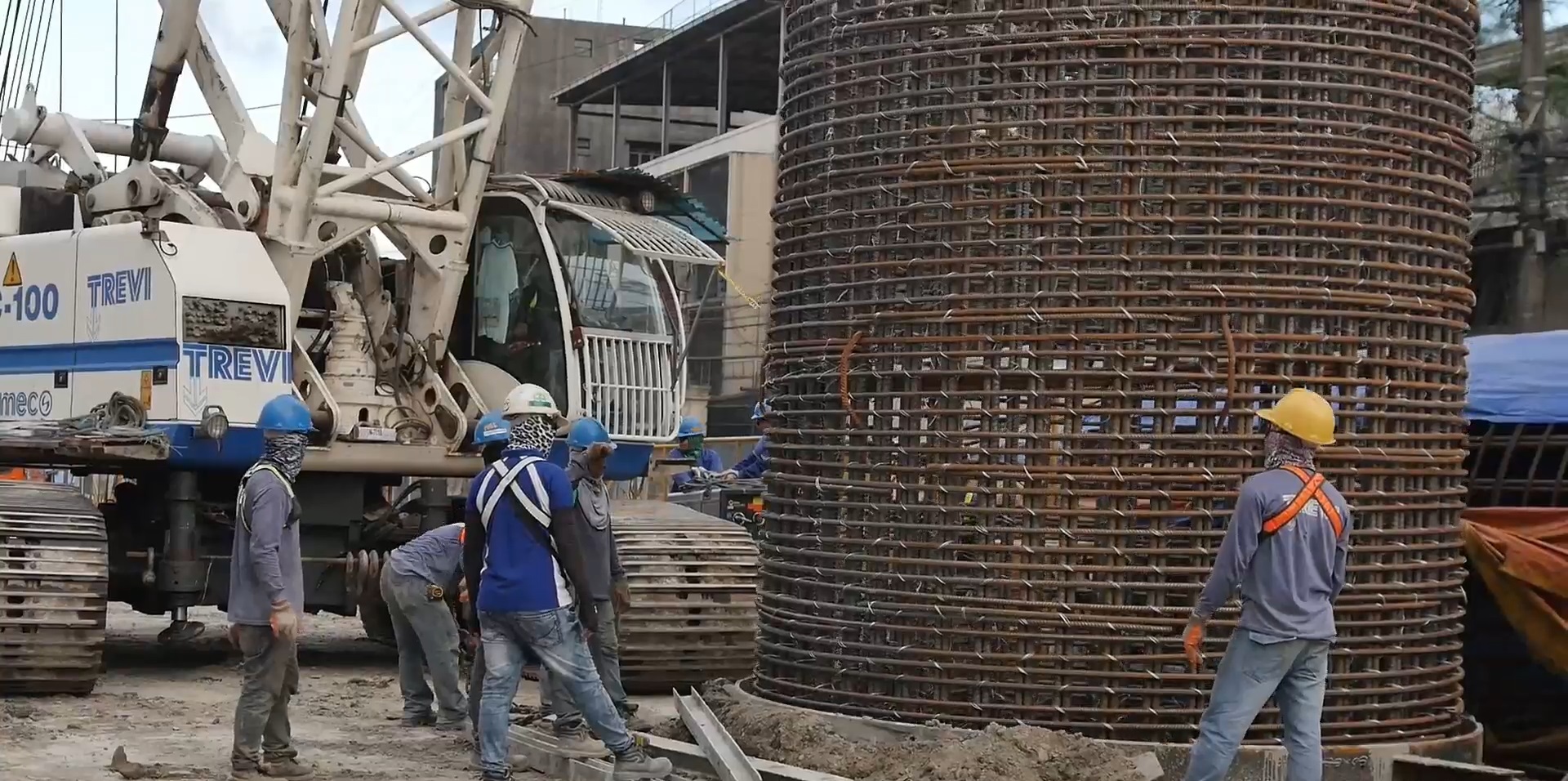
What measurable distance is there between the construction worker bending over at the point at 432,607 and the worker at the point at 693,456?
3351 millimetres

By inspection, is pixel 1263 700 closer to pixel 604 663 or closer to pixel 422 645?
pixel 604 663

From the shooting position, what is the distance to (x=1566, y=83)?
17.8 metres

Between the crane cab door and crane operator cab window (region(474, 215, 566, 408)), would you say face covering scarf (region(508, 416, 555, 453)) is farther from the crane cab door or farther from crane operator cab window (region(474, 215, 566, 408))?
crane operator cab window (region(474, 215, 566, 408))

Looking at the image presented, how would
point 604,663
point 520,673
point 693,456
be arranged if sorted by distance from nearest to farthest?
point 520,673
point 604,663
point 693,456

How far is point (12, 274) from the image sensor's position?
43.4 ft

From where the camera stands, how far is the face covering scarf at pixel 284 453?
9125 mm

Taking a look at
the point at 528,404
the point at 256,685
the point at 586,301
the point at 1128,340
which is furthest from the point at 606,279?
the point at 1128,340

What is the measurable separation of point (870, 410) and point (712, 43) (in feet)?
119

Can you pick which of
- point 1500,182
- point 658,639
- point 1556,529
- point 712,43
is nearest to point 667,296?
point 658,639

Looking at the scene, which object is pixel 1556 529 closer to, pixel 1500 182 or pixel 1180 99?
pixel 1180 99

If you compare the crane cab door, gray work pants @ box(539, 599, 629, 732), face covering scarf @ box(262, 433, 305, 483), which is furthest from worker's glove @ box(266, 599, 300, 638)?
the crane cab door

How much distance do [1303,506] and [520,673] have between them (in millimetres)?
3292

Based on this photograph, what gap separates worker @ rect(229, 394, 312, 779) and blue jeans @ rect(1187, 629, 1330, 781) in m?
4.04

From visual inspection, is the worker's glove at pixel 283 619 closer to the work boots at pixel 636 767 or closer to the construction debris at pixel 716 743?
the work boots at pixel 636 767
